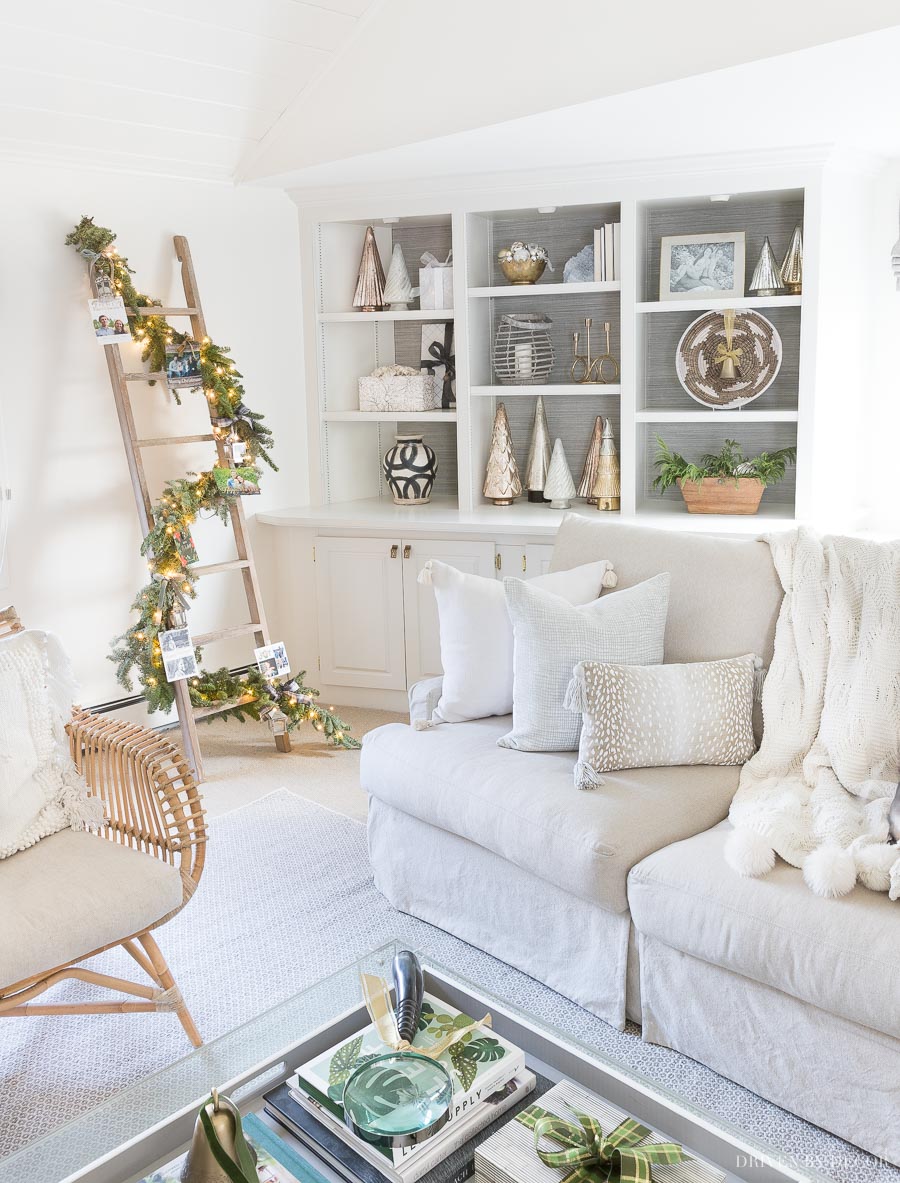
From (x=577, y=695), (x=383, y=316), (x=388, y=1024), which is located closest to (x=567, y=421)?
(x=383, y=316)

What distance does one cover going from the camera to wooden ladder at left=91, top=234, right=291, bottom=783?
3.74 meters

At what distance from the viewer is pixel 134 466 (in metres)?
3.76

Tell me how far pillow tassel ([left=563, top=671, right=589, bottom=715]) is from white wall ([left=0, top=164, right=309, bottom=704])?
2.13 metres

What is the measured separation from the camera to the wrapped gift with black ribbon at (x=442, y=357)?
4621 mm

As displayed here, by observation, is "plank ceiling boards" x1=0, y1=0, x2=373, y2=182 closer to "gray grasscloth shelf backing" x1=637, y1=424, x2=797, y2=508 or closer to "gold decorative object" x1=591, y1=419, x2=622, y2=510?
"gold decorative object" x1=591, y1=419, x2=622, y2=510

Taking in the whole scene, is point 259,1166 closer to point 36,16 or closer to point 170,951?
point 170,951

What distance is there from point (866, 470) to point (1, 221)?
10.5 feet

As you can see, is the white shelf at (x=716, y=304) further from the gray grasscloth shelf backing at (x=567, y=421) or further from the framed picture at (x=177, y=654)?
the framed picture at (x=177, y=654)

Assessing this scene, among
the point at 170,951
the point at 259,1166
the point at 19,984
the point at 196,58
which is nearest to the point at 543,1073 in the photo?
the point at 259,1166

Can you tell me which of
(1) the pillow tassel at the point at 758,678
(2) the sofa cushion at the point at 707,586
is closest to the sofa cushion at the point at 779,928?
(1) the pillow tassel at the point at 758,678

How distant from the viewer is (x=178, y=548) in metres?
3.72

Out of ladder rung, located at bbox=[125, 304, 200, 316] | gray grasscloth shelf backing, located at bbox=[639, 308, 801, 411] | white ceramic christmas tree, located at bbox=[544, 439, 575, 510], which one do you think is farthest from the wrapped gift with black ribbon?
ladder rung, located at bbox=[125, 304, 200, 316]

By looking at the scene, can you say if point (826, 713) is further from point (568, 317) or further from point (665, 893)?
point (568, 317)

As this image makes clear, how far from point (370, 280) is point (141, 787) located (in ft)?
9.00
